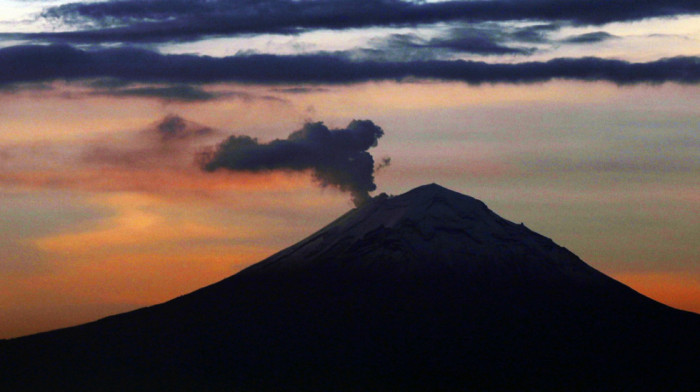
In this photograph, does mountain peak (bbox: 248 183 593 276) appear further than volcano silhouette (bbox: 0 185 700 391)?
Yes

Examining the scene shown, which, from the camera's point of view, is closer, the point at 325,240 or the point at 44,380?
the point at 44,380

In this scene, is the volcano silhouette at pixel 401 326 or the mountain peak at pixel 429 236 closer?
the volcano silhouette at pixel 401 326

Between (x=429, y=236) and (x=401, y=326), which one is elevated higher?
(x=429, y=236)

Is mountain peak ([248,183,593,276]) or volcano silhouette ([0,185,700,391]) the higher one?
mountain peak ([248,183,593,276])

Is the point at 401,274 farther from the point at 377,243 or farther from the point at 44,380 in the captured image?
the point at 44,380

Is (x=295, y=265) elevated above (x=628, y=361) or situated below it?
above

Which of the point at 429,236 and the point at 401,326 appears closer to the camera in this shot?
the point at 401,326

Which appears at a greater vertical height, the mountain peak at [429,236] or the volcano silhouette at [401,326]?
the mountain peak at [429,236]

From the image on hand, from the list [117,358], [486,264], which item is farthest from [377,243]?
[117,358]
